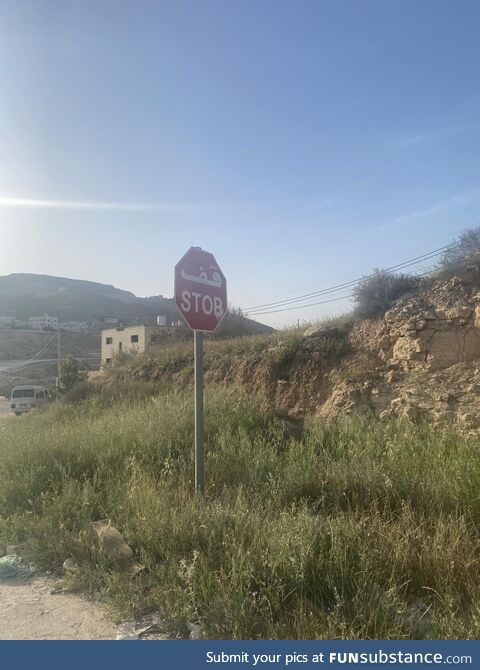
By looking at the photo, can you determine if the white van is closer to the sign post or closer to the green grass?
the green grass

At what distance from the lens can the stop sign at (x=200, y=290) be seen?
427cm

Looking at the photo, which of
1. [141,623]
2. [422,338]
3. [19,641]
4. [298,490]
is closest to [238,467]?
[298,490]

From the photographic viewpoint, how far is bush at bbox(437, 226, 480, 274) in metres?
10.2

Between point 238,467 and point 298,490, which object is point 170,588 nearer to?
point 298,490

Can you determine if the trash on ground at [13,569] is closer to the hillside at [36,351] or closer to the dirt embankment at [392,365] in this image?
the dirt embankment at [392,365]

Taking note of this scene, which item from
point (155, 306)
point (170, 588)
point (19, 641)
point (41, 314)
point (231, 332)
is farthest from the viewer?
point (155, 306)

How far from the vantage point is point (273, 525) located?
364cm

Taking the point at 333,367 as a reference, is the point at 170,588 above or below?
below

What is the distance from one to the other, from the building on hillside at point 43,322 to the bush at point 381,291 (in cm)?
9629

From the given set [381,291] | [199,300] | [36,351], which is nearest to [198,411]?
[199,300]

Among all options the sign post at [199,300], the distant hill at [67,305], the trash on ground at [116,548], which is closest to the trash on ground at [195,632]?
the trash on ground at [116,548]

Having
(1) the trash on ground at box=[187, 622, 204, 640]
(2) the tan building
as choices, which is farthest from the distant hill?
(1) the trash on ground at box=[187, 622, 204, 640]

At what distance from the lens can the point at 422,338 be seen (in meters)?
9.41

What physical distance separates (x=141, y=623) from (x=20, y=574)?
150 centimetres
